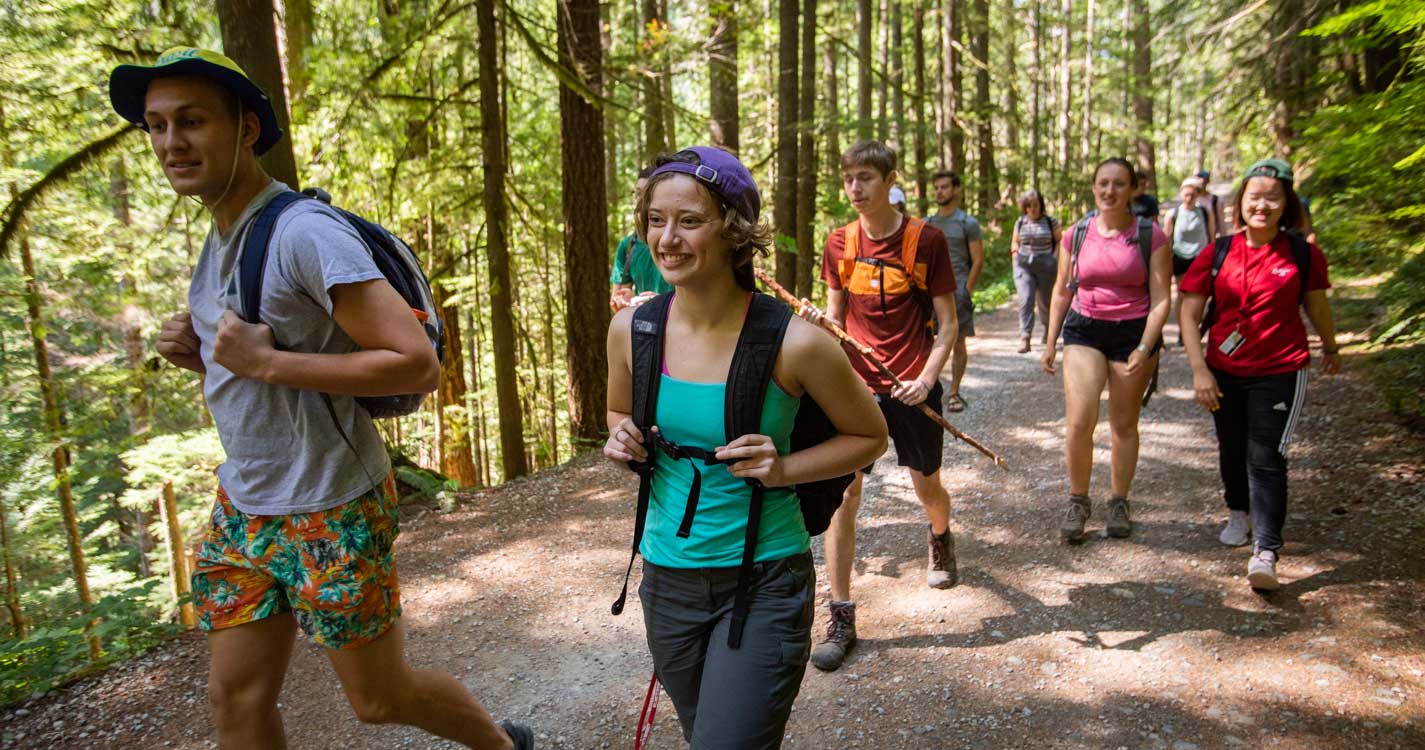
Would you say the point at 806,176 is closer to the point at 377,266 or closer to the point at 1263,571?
the point at 1263,571

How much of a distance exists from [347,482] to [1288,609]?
4624 mm

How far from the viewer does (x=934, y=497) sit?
458cm

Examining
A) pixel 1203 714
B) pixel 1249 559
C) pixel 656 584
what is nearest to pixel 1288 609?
pixel 1249 559

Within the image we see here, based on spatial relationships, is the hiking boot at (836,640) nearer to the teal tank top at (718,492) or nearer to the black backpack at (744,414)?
the black backpack at (744,414)

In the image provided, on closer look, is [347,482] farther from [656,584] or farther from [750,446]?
[750,446]

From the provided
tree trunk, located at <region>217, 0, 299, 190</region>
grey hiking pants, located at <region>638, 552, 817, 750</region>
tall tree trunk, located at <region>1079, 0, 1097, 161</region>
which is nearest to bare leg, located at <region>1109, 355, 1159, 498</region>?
grey hiking pants, located at <region>638, 552, 817, 750</region>

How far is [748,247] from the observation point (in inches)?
87.0

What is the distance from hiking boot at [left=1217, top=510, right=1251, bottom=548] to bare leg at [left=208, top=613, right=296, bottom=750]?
5.26 meters

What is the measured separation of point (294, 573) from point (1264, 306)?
473 centimetres

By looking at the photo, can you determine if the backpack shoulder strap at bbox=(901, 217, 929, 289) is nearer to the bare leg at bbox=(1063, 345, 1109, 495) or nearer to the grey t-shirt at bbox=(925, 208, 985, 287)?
the bare leg at bbox=(1063, 345, 1109, 495)

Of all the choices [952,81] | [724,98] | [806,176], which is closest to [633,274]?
[724,98]

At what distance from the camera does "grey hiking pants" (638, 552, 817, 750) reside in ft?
6.93

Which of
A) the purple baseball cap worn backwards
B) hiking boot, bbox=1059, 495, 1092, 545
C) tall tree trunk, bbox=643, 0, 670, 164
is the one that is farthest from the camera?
tall tree trunk, bbox=643, 0, 670, 164

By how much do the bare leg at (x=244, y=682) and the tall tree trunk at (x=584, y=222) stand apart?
6339 mm
